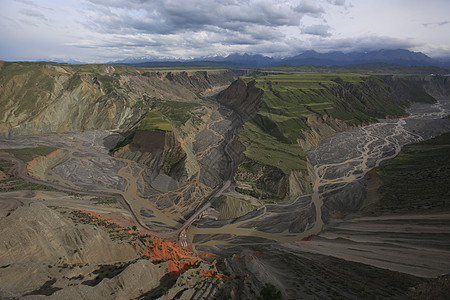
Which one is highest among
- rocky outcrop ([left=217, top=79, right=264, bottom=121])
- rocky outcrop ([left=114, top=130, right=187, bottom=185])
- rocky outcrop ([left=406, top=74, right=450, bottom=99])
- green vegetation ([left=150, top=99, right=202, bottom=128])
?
rocky outcrop ([left=406, top=74, right=450, bottom=99])

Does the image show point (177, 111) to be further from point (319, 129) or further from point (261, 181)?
point (261, 181)

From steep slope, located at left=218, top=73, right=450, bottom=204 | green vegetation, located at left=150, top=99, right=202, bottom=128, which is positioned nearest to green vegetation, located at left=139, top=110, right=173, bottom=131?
green vegetation, located at left=150, top=99, right=202, bottom=128

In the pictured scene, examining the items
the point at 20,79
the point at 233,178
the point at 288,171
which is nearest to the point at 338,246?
the point at 288,171

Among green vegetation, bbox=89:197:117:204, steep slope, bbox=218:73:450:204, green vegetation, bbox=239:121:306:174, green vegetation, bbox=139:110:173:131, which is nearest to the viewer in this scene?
green vegetation, bbox=89:197:117:204

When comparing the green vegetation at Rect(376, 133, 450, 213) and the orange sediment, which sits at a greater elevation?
the green vegetation at Rect(376, 133, 450, 213)

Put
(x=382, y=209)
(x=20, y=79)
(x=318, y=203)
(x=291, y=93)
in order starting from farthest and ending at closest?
(x=291, y=93) < (x=20, y=79) < (x=318, y=203) < (x=382, y=209)

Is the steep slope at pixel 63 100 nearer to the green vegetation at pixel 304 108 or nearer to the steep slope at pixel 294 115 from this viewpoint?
the steep slope at pixel 294 115

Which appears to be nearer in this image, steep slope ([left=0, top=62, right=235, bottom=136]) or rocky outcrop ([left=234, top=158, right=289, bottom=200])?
rocky outcrop ([left=234, top=158, right=289, bottom=200])

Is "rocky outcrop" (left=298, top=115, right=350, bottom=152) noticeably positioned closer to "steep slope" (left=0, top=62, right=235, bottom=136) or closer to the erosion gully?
the erosion gully

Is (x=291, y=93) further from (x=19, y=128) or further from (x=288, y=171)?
(x=19, y=128)
